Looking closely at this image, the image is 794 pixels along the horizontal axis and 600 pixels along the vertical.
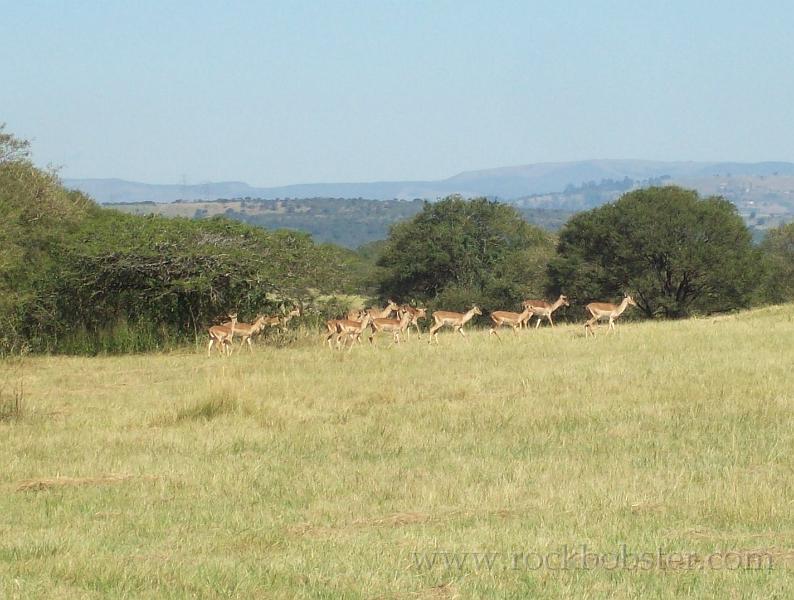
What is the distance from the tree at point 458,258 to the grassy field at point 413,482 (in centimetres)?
2656

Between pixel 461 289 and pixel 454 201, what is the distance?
5.57m

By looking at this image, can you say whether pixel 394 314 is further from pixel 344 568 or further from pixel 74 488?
pixel 344 568

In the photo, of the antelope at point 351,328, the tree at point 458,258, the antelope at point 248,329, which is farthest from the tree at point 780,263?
the antelope at point 248,329

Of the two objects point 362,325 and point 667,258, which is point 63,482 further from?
point 667,258

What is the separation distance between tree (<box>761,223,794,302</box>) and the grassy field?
1202 inches

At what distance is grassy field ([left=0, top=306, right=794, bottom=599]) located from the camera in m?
6.45

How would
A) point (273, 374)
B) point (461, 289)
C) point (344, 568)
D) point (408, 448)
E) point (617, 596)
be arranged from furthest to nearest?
point (461, 289) < point (273, 374) < point (408, 448) < point (344, 568) < point (617, 596)

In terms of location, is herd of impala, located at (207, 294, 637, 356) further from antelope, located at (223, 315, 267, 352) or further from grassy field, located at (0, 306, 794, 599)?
grassy field, located at (0, 306, 794, 599)

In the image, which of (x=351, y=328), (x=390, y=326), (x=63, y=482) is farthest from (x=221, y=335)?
(x=63, y=482)

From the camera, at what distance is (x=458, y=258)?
152 feet

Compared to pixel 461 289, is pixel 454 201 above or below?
Answer: above

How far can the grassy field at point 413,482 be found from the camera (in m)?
6.45

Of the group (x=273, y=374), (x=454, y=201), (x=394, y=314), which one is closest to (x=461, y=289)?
(x=454, y=201)

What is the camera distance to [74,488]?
369 inches
